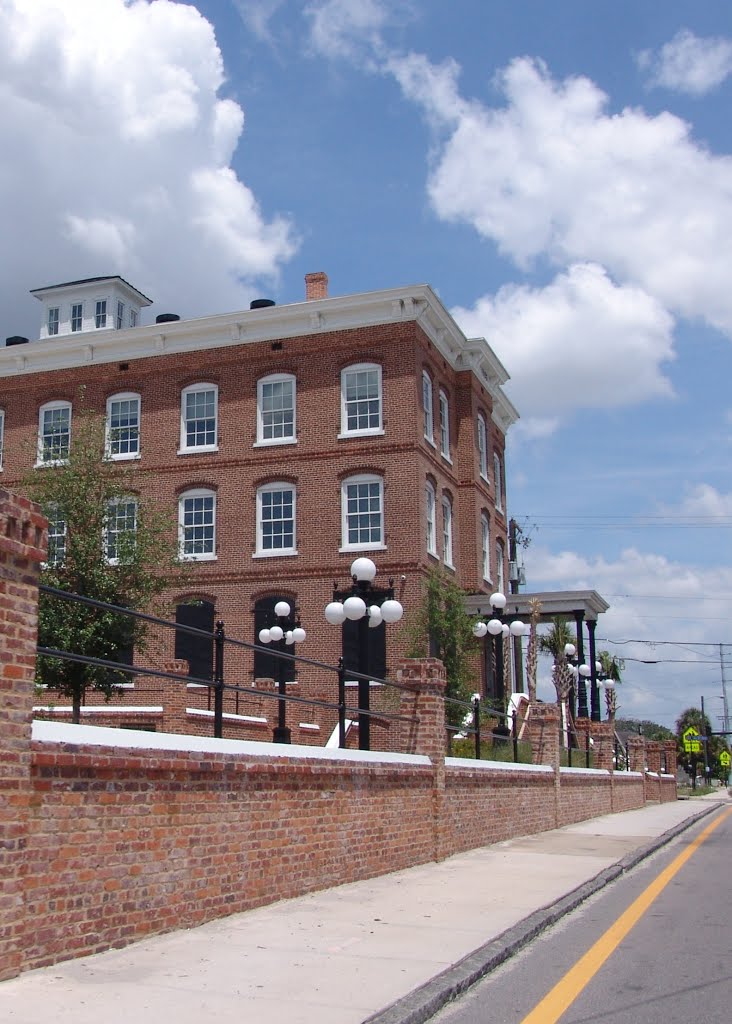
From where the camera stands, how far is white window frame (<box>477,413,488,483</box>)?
39.4 meters

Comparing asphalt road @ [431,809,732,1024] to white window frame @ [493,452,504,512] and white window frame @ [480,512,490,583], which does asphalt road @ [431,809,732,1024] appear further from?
white window frame @ [493,452,504,512]

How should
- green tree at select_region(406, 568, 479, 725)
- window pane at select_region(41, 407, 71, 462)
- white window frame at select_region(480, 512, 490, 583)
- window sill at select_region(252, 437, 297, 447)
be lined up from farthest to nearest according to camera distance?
1. white window frame at select_region(480, 512, 490, 583)
2. window pane at select_region(41, 407, 71, 462)
3. window sill at select_region(252, 437, 297, 447)
4. green tree at select_region(406, 568, 479, 725)

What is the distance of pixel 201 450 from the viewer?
35.7 meters

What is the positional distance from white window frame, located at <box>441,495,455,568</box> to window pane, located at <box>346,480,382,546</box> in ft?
10.2

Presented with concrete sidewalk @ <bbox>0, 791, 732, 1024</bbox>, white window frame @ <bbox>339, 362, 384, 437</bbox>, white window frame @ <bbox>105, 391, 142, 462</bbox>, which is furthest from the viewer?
white window frame @ <bbox>105, 391, 142, 462</bbox>

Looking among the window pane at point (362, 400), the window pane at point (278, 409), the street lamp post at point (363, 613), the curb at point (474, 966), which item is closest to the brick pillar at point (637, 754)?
the window pane at point (362, 400)

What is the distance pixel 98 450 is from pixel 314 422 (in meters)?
12.5

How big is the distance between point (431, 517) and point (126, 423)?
1043 centimetres

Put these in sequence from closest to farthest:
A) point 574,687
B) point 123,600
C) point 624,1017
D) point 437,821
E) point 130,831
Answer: point 624,1017
point 130,831
point 437,821
point 123,600
point 574,687

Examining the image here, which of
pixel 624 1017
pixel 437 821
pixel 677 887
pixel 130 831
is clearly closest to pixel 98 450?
pixel 437 821

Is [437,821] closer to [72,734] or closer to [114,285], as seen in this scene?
[72,734]

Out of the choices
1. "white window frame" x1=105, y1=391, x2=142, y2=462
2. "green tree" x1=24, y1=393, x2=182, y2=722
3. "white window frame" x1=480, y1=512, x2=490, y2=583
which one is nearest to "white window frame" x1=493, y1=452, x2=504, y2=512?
"white window frame" x1=480, y1=512, x2=490, y2=583

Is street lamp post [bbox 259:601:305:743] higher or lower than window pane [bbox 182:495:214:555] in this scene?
lower

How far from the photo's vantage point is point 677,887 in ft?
42.6
